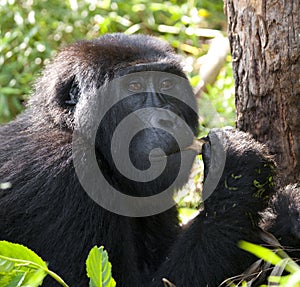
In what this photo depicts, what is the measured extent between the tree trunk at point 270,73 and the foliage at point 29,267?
1562mm

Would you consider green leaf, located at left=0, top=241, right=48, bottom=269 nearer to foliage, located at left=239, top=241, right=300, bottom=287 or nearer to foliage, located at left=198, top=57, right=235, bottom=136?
foliage, located at left=239, top=241, right=300, bottom=287

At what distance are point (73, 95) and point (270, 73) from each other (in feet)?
3.77

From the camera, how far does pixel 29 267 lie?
302 cm

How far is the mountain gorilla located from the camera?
3.72 m

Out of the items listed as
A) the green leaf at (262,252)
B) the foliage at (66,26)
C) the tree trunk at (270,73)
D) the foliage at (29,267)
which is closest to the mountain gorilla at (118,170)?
the green leaf at (262,252)

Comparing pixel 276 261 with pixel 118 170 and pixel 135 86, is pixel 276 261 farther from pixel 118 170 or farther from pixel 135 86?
pixel 135 86

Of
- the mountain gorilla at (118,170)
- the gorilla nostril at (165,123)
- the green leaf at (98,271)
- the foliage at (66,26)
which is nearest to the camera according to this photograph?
the green leaf at (98,271)

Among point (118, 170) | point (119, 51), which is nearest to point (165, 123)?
point (118, 170)

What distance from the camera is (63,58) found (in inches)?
169

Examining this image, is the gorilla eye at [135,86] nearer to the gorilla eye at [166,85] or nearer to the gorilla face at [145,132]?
the gorilla face at [145,132]

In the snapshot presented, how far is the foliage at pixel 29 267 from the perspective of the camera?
9.68 feet

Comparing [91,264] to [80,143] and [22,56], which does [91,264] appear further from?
[22,56]

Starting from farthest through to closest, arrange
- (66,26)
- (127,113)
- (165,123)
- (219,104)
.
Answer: (66,26), (219,104), (127,113), (165,123)

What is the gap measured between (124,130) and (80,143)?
264mm
